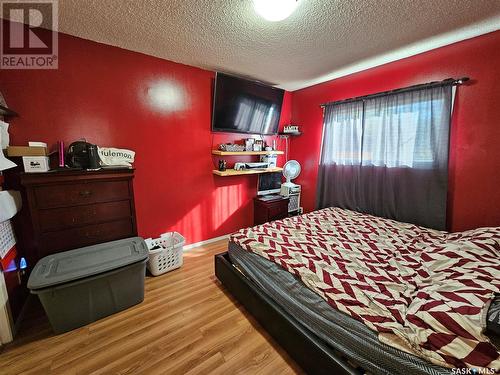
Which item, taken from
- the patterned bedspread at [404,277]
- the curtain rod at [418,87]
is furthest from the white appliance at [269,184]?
the curtain rod at [418,87]

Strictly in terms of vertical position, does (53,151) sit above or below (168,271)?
above

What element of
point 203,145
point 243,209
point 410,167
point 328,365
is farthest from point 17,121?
point 410,167

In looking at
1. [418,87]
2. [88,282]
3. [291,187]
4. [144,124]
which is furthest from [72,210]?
[418,87]

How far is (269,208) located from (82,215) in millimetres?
2349

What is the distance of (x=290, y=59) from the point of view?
250 centimetres

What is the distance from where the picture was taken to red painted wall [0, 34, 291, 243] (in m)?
1.95

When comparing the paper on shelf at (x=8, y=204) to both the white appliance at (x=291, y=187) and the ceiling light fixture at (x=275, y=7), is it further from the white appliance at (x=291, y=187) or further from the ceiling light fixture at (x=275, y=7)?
the white appliance at (x=291, y=187)

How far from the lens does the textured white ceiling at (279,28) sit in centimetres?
159

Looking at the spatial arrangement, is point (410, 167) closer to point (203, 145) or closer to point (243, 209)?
point (243, 209)

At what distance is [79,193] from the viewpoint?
1.89 m

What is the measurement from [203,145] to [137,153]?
2.88 feet

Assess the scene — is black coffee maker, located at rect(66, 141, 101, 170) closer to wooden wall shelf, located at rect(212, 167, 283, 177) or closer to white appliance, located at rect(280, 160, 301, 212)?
wooden wall shelf, located at rect(212, 167, 283, 177)

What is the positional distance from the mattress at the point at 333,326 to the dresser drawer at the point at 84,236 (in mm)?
1382

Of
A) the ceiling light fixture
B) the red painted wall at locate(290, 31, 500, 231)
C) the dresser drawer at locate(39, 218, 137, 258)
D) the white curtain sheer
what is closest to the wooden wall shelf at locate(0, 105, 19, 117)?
the dresser drawer at locate(39, 218, 137, 258)
